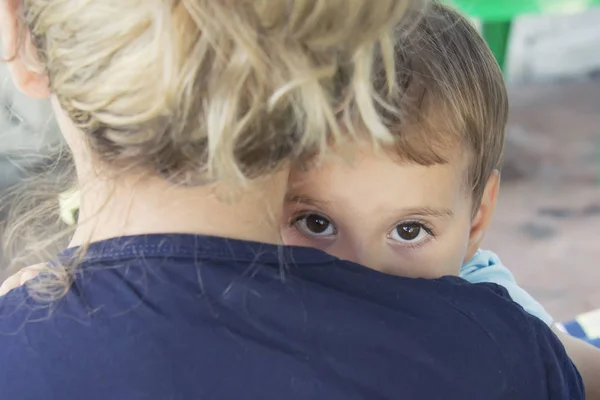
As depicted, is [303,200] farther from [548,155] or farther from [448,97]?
[548,155]

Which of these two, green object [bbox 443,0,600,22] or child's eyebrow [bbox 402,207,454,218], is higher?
green object [bbox 443,0,600,22]

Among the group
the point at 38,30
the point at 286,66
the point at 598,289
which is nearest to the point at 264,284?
the point at 286,66

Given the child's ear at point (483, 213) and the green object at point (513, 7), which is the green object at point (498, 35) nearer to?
the green object at point (513, 7)

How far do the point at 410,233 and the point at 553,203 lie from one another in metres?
2.36

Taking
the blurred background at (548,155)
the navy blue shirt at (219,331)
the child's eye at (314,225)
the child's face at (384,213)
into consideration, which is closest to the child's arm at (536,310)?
the child's face at (384,213)

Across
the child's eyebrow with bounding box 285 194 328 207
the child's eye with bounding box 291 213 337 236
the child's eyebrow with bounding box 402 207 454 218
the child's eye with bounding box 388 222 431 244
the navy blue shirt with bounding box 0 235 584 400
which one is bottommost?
the navy blue shirt with bounding box 0 235 584 400

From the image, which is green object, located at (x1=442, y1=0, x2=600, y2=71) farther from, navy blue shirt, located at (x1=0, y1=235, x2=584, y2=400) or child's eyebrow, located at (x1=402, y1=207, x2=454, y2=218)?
navy blue shirt, located at (x1=0, y1=235, x2=584, y2=400)

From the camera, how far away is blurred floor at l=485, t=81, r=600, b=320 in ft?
8.29

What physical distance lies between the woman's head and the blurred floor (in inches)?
75.7

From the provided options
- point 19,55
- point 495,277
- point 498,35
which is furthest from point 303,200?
point 498,35

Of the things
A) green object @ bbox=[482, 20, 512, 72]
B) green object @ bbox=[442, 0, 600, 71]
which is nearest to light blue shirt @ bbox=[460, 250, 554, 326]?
green object @ bbox=[442, 0, 600, 71]

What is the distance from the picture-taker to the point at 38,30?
25.1 inches

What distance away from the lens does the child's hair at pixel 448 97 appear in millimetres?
809

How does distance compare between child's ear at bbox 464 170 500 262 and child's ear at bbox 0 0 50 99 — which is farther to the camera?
child's ear at bbox 464 170 500 262
